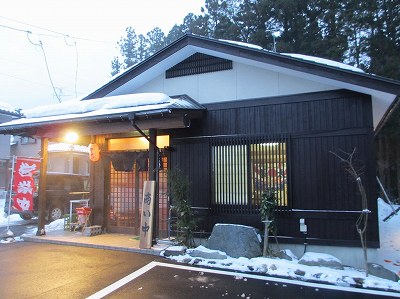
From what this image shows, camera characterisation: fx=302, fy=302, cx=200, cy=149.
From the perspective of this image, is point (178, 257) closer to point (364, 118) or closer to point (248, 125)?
point (248, 125)

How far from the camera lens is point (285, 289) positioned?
5477 millimetres

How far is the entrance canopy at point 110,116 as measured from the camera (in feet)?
25.6

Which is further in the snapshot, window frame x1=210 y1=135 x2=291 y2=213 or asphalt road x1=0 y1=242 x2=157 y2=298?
window frame x1=210 y1=135 x2=291 y2=213

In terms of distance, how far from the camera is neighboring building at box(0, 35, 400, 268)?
7172mm

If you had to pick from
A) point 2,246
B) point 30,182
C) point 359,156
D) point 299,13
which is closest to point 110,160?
point 30,182

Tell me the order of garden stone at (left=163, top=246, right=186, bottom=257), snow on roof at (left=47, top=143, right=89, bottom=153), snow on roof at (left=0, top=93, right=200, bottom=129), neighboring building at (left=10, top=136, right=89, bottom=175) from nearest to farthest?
garden stone at (left=163, top=246, right=186, bottom=257), snow on roof at (left=0, top=93, right=200, bottom=129), snow on roof at (left=47, top=143, right=89, bottom=153), neighboring building at (left=10, top=136, right=89, bottom=175)

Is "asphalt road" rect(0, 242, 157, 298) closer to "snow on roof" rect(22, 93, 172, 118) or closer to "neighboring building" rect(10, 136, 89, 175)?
"snow on roof" rect(22, 93, 172, 118)

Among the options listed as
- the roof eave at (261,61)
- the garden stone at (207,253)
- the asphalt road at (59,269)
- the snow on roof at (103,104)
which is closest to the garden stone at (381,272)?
the garden stone at (207,253)

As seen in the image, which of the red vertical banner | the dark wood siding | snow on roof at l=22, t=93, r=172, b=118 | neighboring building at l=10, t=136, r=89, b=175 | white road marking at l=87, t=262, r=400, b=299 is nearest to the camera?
white road marking at l=87, t=262, r=400, b=299

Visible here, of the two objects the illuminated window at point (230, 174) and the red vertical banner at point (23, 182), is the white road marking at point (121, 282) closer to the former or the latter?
the illuminated window at point (230, 174)

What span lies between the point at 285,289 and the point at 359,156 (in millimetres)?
3617

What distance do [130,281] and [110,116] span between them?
4.22 metres

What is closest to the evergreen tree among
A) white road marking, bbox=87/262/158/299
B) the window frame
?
the window frame

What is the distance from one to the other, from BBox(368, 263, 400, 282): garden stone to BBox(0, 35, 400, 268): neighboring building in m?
0.81
